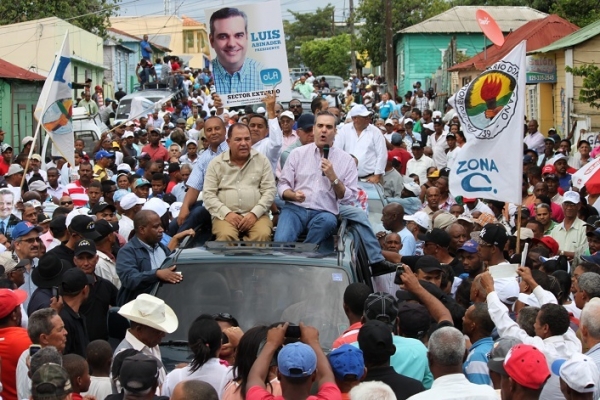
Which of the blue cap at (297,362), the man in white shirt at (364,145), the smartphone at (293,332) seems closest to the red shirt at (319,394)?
the blue cap at (297,362)

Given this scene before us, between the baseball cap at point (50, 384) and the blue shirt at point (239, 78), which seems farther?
the blue shirt at point (239, 78)

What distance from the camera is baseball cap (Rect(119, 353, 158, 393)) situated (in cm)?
547

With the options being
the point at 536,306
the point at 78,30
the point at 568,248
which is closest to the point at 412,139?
the point at 568,248

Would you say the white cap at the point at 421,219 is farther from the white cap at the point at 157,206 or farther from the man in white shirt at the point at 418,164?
the man in white shirt at the point at 418,164

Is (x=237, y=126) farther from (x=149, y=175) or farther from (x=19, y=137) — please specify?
(x=19, y=137)

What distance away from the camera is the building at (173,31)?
9236cm

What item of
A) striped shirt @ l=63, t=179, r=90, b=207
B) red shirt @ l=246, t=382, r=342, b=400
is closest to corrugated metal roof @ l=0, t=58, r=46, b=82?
striped shirt @ l=63, t=179, r=90, b=207

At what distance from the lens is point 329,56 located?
275 feet

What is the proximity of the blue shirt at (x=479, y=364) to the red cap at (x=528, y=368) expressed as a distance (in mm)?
980

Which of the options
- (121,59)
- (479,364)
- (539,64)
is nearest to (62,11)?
(121,59)

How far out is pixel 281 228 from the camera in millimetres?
8938

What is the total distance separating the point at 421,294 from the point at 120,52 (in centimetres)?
5286

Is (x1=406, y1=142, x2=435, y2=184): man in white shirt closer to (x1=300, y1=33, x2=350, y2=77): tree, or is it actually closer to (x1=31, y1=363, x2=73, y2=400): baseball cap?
(x1=31, y1=363, x2=73, y2=400): baseball cap

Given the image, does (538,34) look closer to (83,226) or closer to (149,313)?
(83,226)
